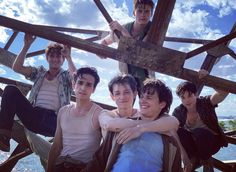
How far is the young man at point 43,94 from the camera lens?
11.1 ft

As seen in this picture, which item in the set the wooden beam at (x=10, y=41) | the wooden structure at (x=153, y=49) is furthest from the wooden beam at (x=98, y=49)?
the wooden beam at (x=10, y=41)

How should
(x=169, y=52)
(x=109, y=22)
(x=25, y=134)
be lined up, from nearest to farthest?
(x=169, y=52)
(x=109, y=22)
(x=25, y=134)

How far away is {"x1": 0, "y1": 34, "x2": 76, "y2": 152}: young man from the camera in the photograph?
134 inches

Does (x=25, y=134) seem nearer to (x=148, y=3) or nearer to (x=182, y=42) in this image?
(x=148, y=3)

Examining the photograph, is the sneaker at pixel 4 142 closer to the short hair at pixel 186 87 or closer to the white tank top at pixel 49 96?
the white tank top at pixel 49 96

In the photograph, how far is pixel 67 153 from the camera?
2811 mm

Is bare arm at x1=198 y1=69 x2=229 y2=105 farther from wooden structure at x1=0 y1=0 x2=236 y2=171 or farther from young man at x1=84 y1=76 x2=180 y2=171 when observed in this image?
young man at x1=84 y1=76 x2=180 y2=171

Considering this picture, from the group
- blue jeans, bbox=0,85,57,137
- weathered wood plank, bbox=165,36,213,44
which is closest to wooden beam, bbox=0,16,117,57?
blue jeans, bbox=0,85,57,137

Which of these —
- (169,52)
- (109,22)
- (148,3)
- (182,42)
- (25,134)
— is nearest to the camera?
(169,52)

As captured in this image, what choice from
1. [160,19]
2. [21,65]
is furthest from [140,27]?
[21,65]

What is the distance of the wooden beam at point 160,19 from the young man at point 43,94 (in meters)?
0.92

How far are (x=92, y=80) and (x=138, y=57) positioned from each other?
522 mm

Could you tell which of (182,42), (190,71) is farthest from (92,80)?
(182,42)

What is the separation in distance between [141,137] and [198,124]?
150 cm
